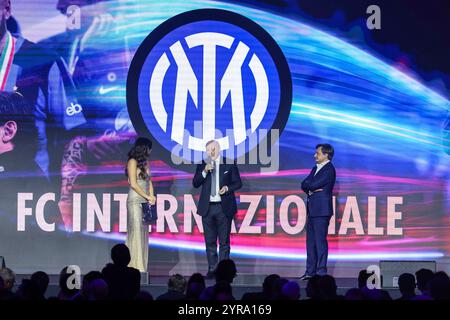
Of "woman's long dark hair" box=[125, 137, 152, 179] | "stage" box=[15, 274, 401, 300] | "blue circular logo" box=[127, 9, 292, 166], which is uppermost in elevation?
"blue circular logo" box=[127, 9, 292, 166]

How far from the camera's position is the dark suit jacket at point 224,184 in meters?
9.87

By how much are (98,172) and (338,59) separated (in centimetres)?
298

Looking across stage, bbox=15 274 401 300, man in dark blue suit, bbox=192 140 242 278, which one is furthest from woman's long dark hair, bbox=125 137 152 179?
stage, bbox=15 274 401 300

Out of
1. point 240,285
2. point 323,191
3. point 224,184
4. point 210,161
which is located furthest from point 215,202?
point 323,191

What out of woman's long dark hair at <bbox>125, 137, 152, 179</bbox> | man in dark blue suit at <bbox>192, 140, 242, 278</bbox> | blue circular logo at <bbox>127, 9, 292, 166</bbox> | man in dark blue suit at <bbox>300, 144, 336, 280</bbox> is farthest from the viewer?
blue circular logo at <bbox>127, 9, 292, 166</bbox>

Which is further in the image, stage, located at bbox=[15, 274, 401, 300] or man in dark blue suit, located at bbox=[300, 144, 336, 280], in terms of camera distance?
man in dark blue suit, located at bbox=[300, 144, 336, 280]

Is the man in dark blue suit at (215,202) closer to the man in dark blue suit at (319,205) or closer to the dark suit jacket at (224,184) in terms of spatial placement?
the dark suit jacket at (224,184)

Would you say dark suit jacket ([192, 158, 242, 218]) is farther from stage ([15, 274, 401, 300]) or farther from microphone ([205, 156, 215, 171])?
stage ([15, 274, 401, 300])

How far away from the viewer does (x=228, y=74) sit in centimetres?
1073

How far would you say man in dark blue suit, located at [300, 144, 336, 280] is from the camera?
9.73 m

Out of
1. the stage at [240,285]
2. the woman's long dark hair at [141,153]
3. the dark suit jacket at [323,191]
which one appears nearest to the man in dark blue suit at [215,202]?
the stage at [240,285]

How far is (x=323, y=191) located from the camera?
9766mm

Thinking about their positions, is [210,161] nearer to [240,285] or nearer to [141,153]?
[141,153]
